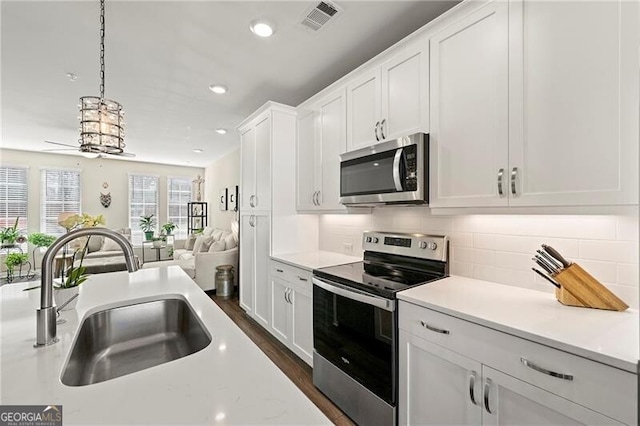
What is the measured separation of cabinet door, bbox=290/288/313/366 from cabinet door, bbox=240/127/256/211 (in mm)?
1447

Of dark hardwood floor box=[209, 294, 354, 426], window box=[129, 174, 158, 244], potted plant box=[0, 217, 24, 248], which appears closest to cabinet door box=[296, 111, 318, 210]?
dark hardwood floor box=[209, 294, 354, 426]

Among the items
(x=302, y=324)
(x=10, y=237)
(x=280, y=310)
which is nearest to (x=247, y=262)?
(x=280, y=310)

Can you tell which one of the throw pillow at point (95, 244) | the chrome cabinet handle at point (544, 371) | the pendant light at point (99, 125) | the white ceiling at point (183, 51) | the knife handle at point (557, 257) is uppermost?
the white ceiling at point (183, 51)

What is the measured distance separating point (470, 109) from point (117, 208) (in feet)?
27.2

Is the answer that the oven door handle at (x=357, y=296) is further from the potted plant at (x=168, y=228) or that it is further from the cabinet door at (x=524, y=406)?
the potted plant at (x=168, y=228)

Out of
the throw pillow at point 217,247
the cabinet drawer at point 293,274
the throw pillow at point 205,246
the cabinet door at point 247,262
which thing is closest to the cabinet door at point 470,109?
the cabinet drawer at point 293,274

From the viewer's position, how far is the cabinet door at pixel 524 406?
0.94 meters

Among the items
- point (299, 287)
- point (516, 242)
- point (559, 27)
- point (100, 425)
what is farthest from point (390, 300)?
point (559, 27)

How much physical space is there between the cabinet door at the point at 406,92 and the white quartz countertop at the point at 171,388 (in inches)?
62.0

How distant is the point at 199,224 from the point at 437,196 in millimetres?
7361

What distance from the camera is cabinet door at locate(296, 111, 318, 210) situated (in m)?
2.69

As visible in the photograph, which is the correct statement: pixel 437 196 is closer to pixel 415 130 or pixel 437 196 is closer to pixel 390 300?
pixel 415 130

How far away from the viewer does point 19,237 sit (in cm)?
579

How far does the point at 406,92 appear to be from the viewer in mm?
1826
